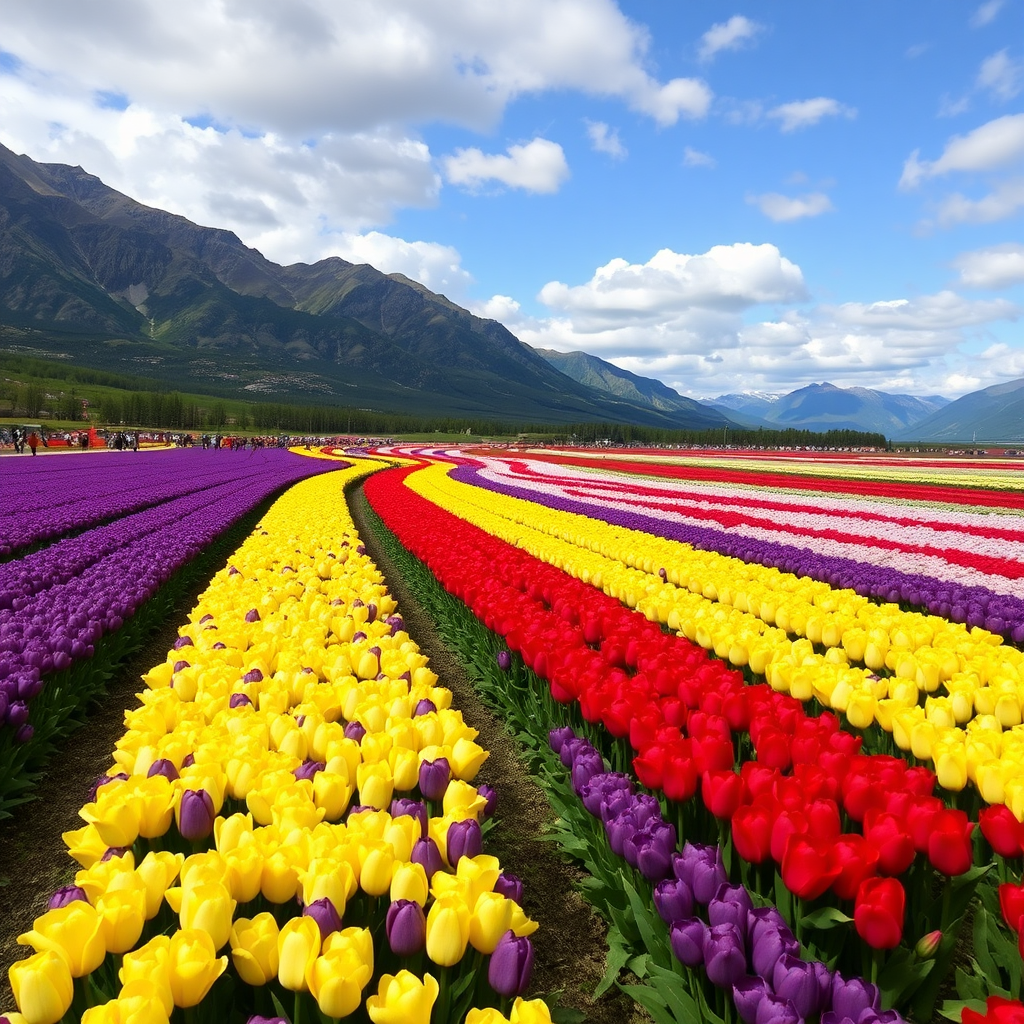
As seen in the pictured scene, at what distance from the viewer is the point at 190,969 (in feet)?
6.04

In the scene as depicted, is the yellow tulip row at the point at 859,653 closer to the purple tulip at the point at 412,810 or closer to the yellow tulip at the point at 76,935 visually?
the purple tulip at the point at 412,810

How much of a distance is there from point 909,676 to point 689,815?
2605 millimetres

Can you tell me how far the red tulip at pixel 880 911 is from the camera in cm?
210

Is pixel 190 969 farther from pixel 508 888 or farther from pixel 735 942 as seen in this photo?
pixel 735 942

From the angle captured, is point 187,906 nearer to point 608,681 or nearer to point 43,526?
point 608,681

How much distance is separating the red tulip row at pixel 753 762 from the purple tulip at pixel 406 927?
3.94ft

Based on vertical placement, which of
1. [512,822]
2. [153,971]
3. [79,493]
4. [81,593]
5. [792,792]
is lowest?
[512,822]

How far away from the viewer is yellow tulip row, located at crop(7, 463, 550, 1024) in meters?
1.85

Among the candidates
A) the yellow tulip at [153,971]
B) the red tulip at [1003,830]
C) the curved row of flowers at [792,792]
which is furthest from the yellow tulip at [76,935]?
the red tulip at [1003,830]

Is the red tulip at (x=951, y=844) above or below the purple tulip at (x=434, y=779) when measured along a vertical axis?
above

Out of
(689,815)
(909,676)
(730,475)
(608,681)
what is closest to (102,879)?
(689,815)

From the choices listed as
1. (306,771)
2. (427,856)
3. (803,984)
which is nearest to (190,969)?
(427,856)

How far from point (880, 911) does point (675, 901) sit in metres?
0.64

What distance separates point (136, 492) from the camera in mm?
21984
